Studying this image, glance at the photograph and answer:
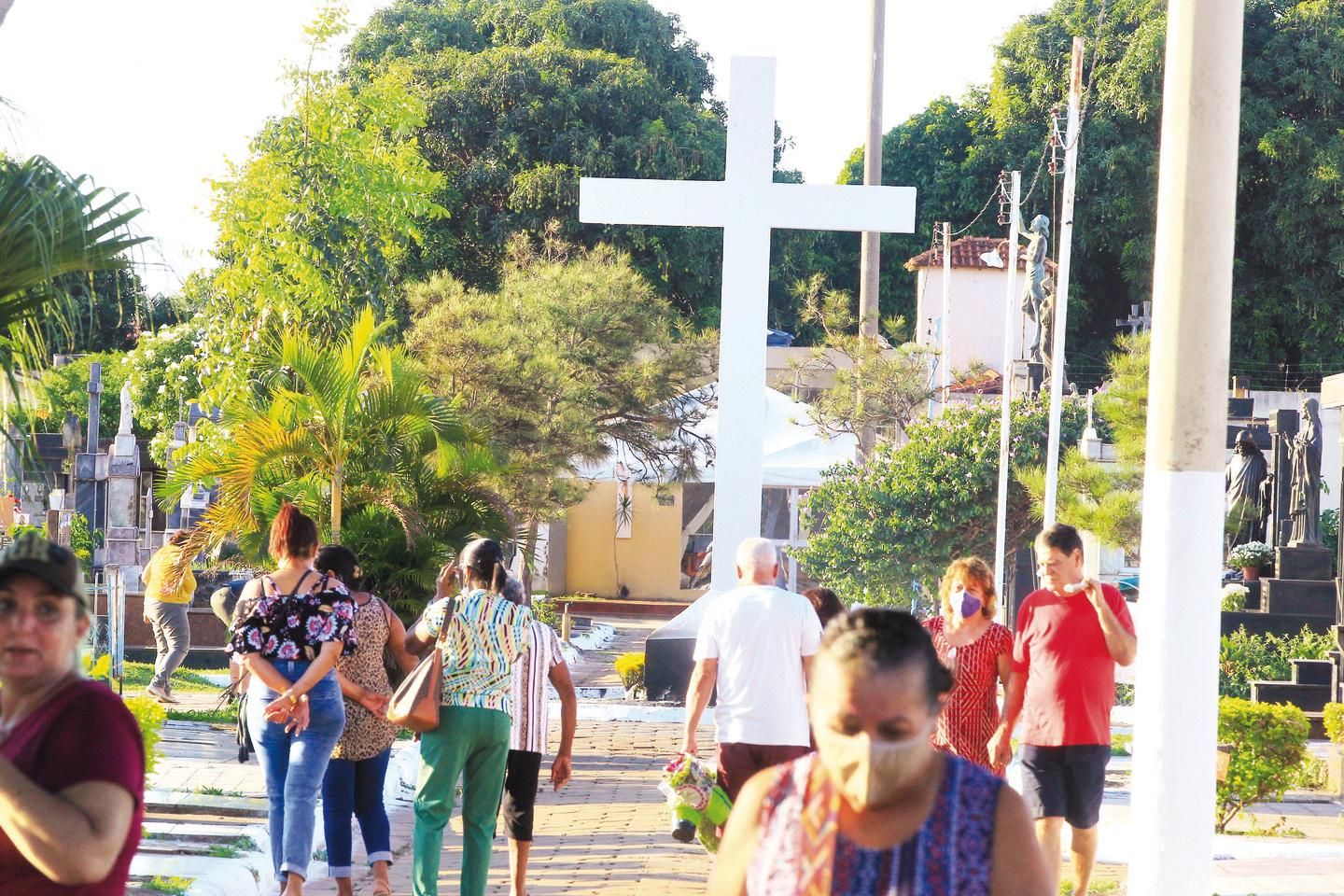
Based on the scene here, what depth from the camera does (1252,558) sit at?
18453 mm

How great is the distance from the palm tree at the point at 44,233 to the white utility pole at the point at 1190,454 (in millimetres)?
3682

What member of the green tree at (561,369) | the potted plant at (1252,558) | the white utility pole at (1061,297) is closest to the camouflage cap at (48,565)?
the white utility pole at (1061,297)

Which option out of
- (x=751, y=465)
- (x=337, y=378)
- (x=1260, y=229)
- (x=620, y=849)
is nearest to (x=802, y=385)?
(x=1260, y=229)

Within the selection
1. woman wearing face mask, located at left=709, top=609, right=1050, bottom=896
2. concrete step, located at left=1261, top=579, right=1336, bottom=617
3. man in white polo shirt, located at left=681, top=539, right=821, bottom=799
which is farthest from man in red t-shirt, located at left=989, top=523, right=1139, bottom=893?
concrete step, located at left=1261, top=579, right=1336, bottom=617

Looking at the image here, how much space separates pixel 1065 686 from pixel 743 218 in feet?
25.5

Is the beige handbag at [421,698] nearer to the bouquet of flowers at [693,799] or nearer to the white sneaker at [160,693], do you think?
the bouquet of flowers at [693,799]

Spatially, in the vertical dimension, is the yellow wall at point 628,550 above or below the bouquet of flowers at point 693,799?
below

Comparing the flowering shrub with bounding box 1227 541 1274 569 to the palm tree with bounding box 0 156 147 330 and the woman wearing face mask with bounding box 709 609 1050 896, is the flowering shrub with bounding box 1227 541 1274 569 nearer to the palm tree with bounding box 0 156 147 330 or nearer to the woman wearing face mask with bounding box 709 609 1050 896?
the palm tree with bounding box 0 156 147 330

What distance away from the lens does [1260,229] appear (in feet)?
128

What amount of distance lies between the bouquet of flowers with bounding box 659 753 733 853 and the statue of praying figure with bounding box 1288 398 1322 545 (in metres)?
12.7

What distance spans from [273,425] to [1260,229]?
3250 cm

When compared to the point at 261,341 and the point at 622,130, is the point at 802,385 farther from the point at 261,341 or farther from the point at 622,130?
the point at 261,341

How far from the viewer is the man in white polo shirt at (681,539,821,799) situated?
261 inches

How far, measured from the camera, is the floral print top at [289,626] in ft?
21.7
